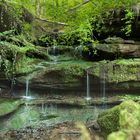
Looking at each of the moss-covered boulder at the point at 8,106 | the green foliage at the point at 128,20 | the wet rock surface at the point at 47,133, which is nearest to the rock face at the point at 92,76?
the moss-covered boulder at the point at 8,106

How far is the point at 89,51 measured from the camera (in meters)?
10.5

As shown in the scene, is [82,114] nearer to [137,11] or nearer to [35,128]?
[35,128]

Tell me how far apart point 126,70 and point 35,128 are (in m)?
3.47

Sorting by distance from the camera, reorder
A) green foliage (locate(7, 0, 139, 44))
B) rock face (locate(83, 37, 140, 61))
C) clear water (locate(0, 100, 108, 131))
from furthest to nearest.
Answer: green foliage (locate(7, 0, 139, 44)) < rock face (locate(83, 37, 140, 61)) < clear water (locate(0, 100, 108, 131))

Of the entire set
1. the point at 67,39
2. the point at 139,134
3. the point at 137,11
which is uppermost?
the point at 137,11

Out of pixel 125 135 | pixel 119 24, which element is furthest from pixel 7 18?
pixel 125 135

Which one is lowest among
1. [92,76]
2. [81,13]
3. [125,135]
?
[125,135]

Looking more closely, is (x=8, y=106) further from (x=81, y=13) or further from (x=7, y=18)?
(x=81, y=13)

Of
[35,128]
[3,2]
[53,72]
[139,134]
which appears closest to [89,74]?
[53,72]

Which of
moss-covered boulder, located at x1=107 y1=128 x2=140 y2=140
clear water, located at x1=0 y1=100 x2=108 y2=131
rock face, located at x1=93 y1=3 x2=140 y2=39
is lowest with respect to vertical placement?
clear water, located at x1=0 y1=100 x2=108 y2=131

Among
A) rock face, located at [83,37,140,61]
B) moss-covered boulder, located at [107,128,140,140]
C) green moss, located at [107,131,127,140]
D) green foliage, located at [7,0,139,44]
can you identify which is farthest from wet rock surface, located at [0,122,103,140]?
green moss, located at [107,131,127,140]

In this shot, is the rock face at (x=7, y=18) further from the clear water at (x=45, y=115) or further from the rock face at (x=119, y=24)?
the rock face at (x=119, y=24)

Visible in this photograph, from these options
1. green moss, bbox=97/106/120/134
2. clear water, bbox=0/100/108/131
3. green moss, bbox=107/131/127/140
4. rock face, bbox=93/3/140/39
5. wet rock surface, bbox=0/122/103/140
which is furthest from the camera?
rock face, bbox=93/3/140/39

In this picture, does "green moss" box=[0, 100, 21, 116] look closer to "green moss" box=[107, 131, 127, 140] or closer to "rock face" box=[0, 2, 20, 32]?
"rock face" box=[0, 2, 20, 32]
